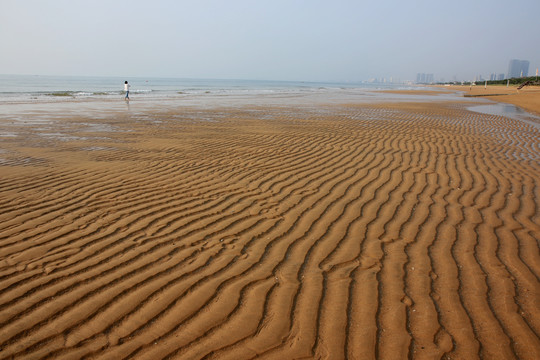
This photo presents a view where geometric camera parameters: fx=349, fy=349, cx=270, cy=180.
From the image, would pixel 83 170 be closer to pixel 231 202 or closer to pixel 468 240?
pixel 231 202

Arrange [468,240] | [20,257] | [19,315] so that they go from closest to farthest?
[19,315]
[20,257]
[468,240]

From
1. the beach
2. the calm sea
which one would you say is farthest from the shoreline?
the calm sea

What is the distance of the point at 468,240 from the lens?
12.9 ft

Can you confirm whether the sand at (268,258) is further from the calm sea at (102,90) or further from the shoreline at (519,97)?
the calm sea at (102,90)

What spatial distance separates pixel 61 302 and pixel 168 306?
854 millimetres

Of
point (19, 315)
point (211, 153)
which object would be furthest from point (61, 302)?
point (211, 153)

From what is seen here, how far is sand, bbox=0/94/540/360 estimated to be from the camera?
8.05 ft

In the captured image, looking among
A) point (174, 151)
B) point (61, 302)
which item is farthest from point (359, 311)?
point (174, 151)

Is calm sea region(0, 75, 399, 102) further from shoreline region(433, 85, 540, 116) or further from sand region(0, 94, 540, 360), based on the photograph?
sand region(0, 94, 540, 360)

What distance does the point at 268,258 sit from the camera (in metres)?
3.50

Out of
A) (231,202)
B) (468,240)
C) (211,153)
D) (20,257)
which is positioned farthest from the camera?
(211,153)

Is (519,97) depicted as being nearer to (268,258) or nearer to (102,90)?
(268,258)

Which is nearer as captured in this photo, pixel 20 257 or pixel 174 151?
pixel 20 257

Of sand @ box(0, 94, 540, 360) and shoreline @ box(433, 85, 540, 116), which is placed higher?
shoreline @ box(433, 85, 540, 116)
